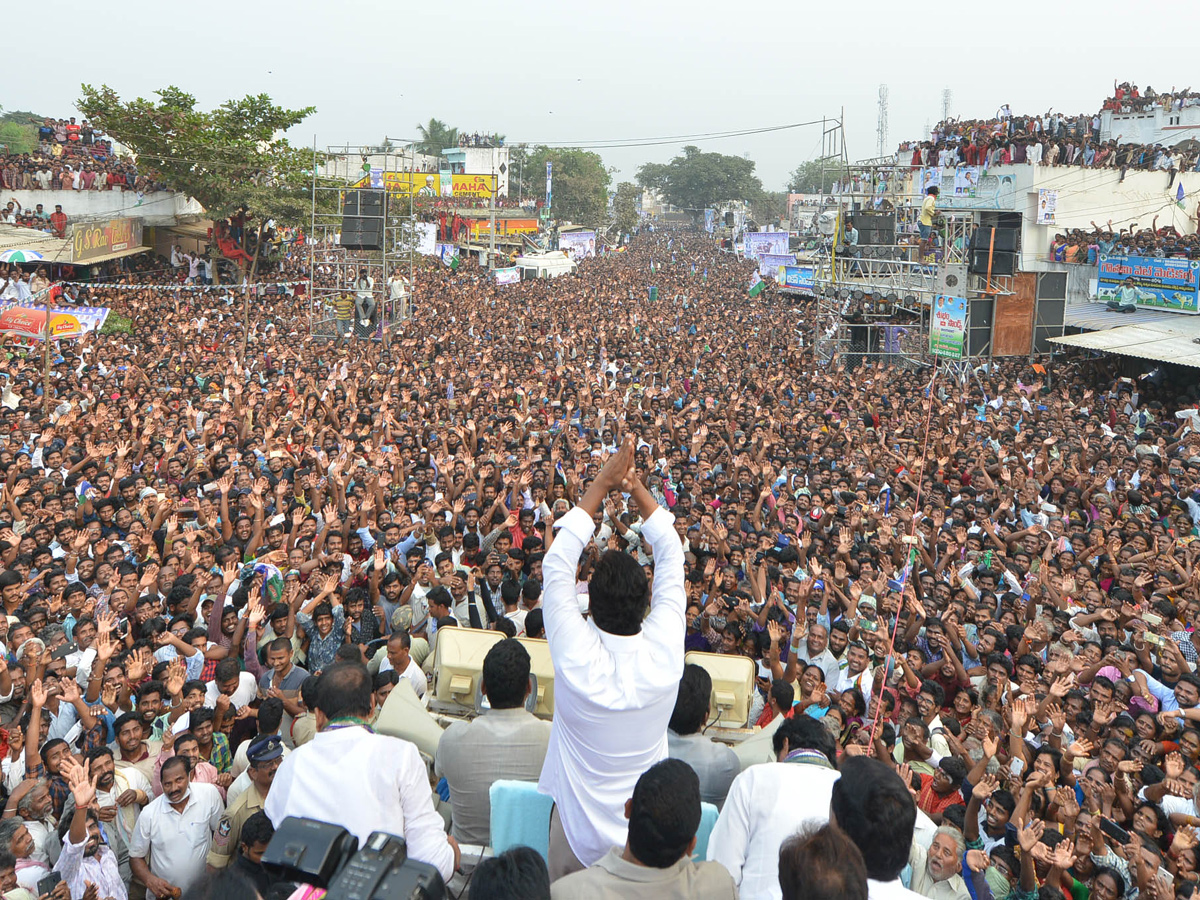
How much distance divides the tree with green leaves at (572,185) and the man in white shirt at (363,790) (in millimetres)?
62706

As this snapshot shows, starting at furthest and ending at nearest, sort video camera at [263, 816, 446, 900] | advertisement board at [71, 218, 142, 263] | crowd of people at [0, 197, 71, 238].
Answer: crowd of people at [0, 197, 71, 238] < advertisement board at [71, 218, 142, 263] < video camera at [263, 816, 446, 900]

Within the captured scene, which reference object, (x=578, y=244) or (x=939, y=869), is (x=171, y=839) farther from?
(x=578, y=244)

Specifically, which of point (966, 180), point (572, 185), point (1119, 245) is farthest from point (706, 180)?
point (1119, 245)

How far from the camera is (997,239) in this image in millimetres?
16000

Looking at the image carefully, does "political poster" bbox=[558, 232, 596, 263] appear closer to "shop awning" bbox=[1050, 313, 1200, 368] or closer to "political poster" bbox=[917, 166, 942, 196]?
"political poster" bbox=[917, 166, 942, 196]

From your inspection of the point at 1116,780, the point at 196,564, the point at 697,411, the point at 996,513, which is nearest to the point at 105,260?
the point at 697,411

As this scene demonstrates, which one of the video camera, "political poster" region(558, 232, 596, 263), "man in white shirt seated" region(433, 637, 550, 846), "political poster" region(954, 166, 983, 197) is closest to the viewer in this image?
the video camera

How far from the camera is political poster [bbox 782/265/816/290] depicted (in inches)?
1011

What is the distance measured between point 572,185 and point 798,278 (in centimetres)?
4178

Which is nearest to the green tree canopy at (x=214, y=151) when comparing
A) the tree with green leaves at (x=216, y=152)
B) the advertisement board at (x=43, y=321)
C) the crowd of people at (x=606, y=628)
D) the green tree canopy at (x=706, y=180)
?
the tree with green leaves at (x=216, y=152)

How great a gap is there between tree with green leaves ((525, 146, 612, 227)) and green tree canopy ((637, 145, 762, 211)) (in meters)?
28.0

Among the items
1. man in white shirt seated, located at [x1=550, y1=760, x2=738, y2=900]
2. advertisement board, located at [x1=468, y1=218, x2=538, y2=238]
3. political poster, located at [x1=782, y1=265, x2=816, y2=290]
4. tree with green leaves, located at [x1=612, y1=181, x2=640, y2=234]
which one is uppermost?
tree with green leaves, located at [x1=612, y1=181, x2=640, y2=234]

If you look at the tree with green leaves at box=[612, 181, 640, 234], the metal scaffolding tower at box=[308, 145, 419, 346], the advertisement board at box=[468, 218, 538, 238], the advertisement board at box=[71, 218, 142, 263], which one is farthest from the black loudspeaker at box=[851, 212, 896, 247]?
the tree with green leaves at box=[612, 181, 640, 234]

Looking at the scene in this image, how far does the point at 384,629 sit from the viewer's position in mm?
5375
